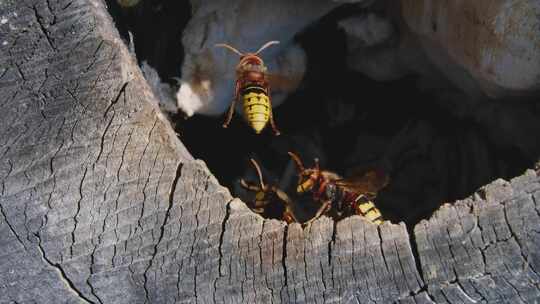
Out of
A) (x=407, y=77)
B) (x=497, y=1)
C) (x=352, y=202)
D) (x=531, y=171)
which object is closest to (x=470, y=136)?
(x=407, y=77)

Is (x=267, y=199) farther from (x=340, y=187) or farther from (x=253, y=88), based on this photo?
(x=253, y=88)

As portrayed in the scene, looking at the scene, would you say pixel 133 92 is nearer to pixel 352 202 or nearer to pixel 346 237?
pixel 346 237

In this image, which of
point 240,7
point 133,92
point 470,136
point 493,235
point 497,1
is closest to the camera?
point 493,235

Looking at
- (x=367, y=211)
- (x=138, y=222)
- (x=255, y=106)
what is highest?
(x=138, y=222)

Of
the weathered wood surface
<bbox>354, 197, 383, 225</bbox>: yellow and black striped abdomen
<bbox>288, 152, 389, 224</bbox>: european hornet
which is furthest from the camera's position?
<bbox>288, 152, 389, 224</bbox>: european hornet

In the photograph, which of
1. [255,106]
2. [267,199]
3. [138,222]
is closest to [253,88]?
[255,106]

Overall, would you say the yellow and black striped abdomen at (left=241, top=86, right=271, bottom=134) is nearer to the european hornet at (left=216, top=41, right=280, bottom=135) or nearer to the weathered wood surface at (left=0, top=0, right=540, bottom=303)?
the european hornet at (left=216, top=41, right=280, bottom=135)

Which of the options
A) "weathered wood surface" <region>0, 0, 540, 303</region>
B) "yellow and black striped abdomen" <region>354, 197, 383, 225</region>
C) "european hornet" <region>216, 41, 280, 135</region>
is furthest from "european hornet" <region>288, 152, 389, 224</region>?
"weathered wood surface" <region>0, 0, 540, 303</region>
